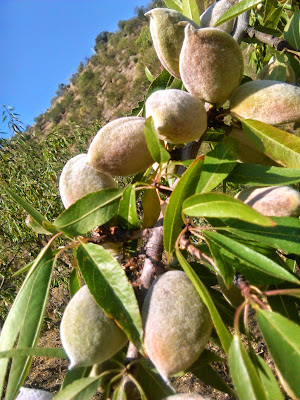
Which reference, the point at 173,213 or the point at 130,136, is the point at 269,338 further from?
the point at 130,136

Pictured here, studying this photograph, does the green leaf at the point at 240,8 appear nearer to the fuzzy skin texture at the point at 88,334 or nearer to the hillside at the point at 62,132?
the fuzzy skin texture at the point at 88,334

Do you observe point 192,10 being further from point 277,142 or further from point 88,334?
point 88,334

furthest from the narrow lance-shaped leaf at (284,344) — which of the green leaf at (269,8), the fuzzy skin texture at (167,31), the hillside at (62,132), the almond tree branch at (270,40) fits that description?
the green leaf at (269,8)

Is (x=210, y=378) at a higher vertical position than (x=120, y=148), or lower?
lower

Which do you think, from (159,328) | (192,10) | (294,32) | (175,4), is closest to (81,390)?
(159,328)

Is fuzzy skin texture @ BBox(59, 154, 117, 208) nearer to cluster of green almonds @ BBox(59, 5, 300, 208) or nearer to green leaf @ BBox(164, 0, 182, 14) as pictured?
cluster of green almonds @ BBox(59, 5, 300, 208)

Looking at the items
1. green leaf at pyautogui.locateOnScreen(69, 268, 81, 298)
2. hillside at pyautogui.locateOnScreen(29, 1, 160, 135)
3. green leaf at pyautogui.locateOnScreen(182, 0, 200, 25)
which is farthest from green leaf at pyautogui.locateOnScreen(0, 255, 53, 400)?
hillside at pyautogui.locateOnScreen(29, 1, 160, 135)

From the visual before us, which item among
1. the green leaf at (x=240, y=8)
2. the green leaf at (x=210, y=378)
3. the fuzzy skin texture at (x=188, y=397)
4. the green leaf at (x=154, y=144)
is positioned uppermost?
the green leaf at (x=240, y=8)
